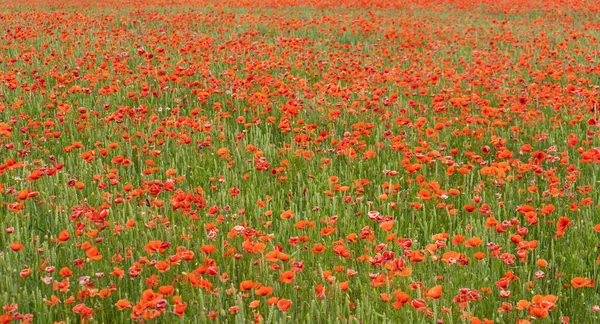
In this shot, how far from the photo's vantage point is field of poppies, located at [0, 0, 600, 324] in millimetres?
2516

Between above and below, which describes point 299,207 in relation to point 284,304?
below

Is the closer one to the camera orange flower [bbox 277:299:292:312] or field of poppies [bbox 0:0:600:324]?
orange flower [bbox 277:299:292:312]

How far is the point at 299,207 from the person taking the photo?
3.75 m

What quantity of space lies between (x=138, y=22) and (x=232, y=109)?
7.64 metres

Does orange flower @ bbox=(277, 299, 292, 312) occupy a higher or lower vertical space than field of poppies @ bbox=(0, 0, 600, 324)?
higher

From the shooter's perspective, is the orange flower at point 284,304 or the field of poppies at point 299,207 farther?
the field of poppies at point 299,207

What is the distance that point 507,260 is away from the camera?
2592 mm

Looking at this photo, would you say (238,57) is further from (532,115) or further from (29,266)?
(29,266)

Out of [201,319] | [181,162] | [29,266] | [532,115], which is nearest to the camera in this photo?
[201,319]

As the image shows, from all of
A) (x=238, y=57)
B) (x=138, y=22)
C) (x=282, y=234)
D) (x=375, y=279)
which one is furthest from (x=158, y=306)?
(x=138, y=22)

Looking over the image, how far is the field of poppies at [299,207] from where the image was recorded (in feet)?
8.25

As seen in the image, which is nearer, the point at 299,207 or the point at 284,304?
the point at 284,304

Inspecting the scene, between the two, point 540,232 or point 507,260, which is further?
point 540,232

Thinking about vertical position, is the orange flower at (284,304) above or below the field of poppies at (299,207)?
above
